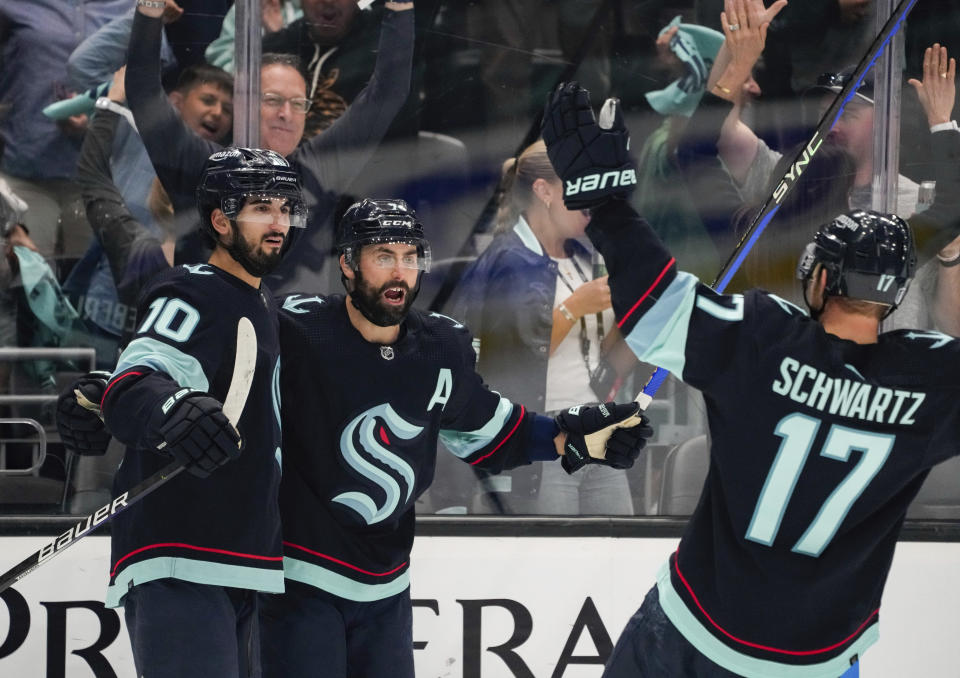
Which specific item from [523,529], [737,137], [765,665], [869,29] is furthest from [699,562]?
[869,29]

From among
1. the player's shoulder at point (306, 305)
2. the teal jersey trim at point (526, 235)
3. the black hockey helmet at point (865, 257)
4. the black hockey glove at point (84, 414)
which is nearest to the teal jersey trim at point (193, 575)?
the black hockey glove at point (84, 414)

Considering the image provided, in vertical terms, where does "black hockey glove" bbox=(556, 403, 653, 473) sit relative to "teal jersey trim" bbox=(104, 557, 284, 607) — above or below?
above

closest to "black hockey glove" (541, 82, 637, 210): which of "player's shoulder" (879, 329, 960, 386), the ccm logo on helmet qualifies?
the ccm logo on helmet

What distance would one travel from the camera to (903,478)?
196 cm

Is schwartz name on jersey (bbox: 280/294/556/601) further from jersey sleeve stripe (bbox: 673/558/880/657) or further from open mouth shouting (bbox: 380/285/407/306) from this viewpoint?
jersey sleeve stripe (bbox: 673/558/880/657)

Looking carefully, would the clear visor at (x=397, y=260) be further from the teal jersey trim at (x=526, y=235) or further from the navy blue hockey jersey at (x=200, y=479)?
the teal jersey trim at (x=526, y=235)

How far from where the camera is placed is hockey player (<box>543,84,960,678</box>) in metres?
1.92

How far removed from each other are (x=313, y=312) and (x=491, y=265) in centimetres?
105

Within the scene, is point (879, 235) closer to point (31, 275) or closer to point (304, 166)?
point (304, 166)

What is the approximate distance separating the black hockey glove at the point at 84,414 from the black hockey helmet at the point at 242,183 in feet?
1.32

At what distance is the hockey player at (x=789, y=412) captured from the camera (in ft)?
6.29

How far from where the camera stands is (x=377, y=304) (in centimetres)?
253

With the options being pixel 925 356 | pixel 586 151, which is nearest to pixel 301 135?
pixel 586 151

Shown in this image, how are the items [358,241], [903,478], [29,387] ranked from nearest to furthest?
1. [903,478]
2. [358,241]
3. [29,387]
